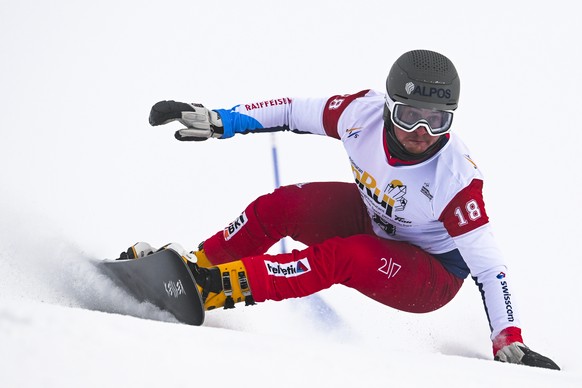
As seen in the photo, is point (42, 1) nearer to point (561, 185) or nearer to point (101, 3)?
point (101, 3)

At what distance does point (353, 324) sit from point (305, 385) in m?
2.50

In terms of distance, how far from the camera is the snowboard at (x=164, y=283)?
2.93 m

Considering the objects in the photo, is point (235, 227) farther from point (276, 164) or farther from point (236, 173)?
point (236, 173)

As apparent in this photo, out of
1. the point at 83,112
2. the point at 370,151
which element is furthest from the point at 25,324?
the point at 83,112

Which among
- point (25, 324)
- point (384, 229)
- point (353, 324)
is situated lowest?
point (353, 324)

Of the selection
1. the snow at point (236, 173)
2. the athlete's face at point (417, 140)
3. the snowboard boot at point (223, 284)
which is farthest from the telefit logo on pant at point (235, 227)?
the athlete's face at point (417, 140)

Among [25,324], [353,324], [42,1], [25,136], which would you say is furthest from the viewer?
[42,1]

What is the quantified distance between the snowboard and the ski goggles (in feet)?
3.61

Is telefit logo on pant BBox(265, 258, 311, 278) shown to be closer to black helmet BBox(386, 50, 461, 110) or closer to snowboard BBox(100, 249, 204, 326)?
snowboard BBox(100, 249, 204, 326)

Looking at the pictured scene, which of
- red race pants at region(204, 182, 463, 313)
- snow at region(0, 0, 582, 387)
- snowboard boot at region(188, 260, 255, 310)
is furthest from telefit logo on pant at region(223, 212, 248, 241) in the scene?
snowboard boot at region(188, 260, 255, 310)

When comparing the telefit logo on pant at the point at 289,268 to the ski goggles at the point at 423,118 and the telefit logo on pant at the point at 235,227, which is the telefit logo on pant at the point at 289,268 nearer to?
the telefit logo on pant at the point at 235,227

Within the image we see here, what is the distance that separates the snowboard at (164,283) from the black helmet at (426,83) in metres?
1.16

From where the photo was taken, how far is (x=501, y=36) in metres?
8.55

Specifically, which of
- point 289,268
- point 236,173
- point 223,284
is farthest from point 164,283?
point 236,173
